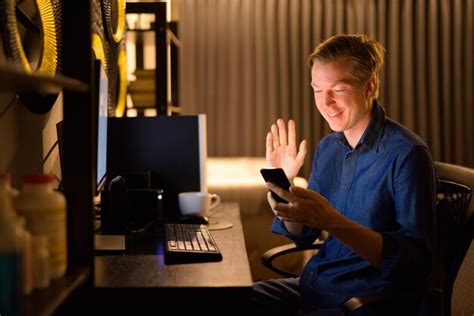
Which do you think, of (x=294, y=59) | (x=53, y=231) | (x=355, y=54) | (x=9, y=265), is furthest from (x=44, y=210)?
(x=294, y=59)

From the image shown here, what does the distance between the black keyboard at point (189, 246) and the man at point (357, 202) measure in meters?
0.20

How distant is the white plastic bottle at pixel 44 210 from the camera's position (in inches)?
37.5

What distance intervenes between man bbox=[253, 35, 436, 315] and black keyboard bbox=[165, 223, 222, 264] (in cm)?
20

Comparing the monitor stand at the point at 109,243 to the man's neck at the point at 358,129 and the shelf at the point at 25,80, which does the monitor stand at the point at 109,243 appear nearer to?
the shelf at the point at 25,80

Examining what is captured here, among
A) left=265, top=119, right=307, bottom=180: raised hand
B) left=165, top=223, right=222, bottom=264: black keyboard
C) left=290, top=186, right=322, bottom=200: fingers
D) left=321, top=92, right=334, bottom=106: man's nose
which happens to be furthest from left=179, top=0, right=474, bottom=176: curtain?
left=290, top=186, right=322, bottom=200: fingers

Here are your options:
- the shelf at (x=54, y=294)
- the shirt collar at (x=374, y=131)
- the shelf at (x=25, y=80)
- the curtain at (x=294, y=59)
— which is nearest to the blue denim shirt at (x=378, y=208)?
the shirt collar at (x=374, y=131)

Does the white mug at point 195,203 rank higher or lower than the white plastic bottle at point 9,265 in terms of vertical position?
lower

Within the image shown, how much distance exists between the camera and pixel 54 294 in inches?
36.9

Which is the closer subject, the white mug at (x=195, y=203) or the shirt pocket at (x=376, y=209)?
the shirt pocket at (x=376, y=209)

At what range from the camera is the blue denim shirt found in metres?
1.42

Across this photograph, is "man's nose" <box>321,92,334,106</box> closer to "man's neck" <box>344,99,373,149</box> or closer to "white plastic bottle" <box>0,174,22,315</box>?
"man's neck" <box>344,99,373,149</box>

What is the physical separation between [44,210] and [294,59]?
3.73 m

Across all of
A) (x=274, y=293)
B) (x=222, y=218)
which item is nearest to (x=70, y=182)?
(x=274, y=293)

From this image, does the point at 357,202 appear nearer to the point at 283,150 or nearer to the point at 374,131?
the point at 374,131
